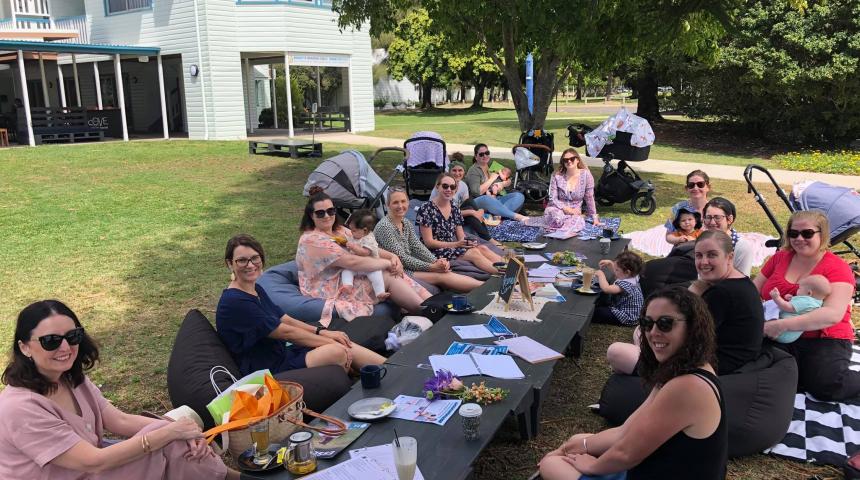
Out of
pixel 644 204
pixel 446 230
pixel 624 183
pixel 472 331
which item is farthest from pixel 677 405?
pixel 644 204

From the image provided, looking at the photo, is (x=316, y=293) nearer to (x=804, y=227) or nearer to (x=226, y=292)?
(x=226, y=292)

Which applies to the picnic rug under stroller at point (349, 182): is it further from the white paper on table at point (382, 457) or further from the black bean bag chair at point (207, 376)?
the white paper on table at point (382, 457)

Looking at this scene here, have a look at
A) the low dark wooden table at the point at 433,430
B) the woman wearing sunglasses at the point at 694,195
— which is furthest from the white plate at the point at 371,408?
the woman wearing sunglasses at the point at 694,195

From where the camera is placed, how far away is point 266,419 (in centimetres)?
278

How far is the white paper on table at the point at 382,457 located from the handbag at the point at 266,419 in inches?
8.0

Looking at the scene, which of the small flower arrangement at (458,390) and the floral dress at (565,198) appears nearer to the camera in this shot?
the small flower arrangement at (458,390)

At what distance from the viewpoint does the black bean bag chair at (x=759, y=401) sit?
3723 mm

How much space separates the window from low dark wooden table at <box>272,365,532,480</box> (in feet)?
76.7

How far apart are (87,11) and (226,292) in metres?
25.2

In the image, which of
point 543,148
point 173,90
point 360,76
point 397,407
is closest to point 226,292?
point 397,407

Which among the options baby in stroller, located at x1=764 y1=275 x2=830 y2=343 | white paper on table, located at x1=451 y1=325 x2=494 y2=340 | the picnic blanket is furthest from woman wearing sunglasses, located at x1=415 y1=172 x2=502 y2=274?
baby in stroller, located at x1=764 y1=275 x2=830 y2=343

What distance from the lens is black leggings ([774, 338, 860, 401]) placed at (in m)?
4.28

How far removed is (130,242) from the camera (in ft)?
29.4

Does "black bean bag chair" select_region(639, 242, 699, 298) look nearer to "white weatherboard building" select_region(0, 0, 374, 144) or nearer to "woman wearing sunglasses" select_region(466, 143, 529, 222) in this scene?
"woman wearing sunglasses" select_region(466, 143, 529, 222)
